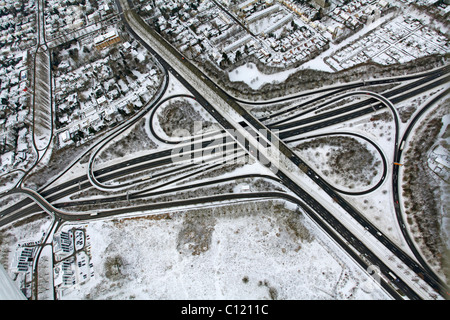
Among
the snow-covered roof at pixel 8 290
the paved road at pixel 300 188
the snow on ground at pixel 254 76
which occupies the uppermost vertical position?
the snow on ground at pixel 254 76

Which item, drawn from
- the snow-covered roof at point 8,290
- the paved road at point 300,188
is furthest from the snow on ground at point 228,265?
the snow-covered roof at point 8,290

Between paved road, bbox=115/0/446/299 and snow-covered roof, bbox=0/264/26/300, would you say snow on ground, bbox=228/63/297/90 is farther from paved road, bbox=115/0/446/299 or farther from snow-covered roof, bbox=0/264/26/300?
snow-covered roof, bbox=0/264/26/300

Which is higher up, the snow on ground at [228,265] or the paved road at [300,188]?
the paved road at [300,188]

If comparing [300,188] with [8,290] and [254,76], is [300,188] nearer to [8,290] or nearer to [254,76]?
[254,76]

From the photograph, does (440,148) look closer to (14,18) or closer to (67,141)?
(67,141)

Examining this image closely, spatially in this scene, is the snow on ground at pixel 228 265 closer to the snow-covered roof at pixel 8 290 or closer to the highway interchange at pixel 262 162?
the highway interchange at pixel 262 162

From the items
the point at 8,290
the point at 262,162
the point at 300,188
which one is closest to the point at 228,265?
the point at 300,188

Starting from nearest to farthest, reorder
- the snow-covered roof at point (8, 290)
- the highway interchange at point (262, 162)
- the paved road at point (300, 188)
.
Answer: the snow-covered roof at point (8, 290), the paved road at point (300, 188), the highway interchange at point (262, 162)
